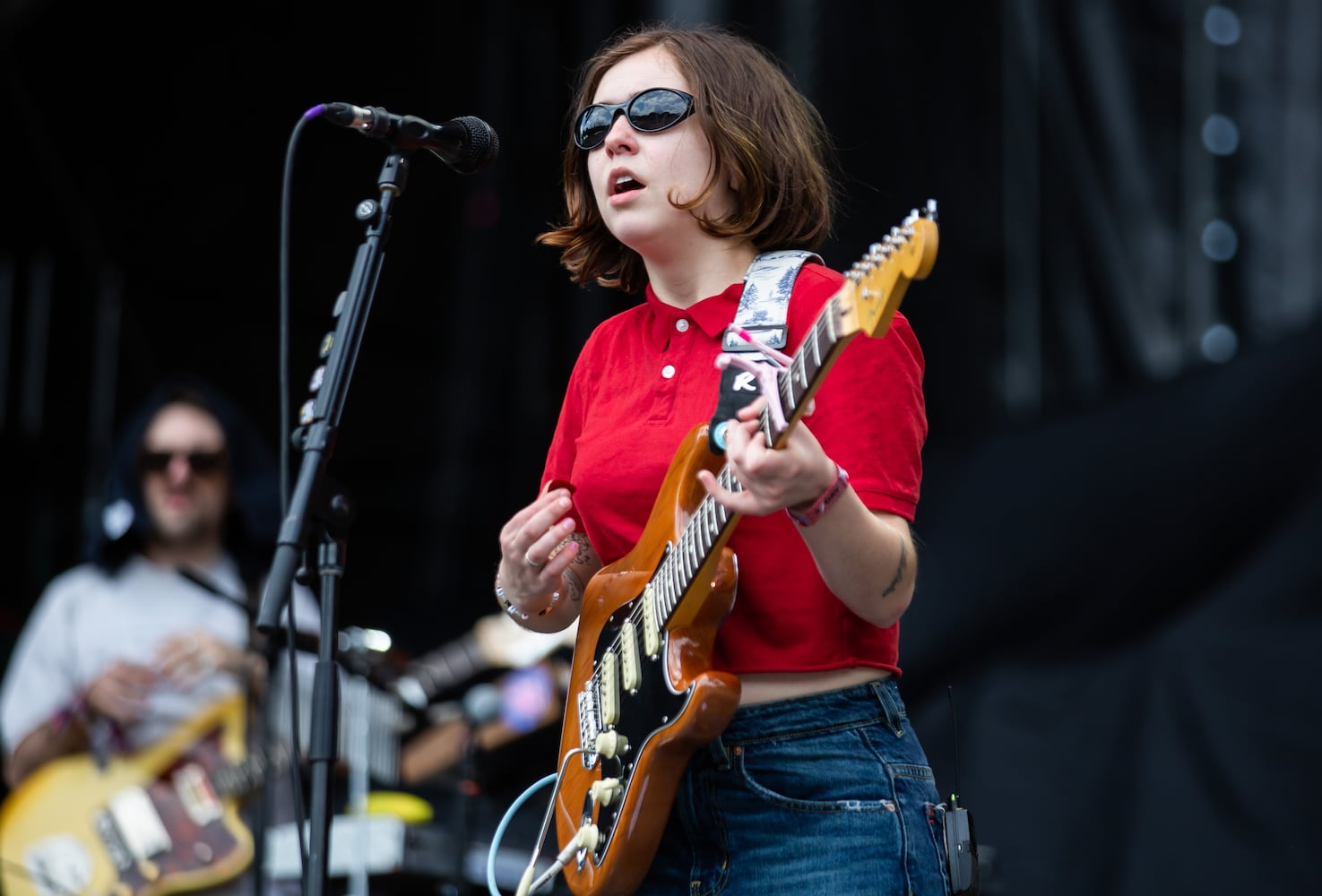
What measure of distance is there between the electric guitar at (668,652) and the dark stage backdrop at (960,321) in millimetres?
1965

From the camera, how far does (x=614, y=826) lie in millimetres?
1839

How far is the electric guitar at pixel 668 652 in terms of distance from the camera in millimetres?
1626

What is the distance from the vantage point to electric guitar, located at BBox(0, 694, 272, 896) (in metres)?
4.46

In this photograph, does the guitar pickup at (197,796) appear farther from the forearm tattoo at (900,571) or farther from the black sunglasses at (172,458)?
the forearm tattoo at (900,571)

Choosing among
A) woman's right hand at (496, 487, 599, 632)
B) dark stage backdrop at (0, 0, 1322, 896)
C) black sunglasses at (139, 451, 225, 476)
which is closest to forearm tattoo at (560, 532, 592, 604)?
woman's right hand at (496, 487, 599, 632)

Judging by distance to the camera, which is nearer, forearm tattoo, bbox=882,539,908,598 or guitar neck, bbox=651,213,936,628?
guitar neck, bbox=651,213,936,628

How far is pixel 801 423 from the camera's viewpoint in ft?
5.63

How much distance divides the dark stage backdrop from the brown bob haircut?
83.4 inches

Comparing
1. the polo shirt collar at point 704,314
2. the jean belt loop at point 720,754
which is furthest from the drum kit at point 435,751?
the polo shirt collar at point 704,314

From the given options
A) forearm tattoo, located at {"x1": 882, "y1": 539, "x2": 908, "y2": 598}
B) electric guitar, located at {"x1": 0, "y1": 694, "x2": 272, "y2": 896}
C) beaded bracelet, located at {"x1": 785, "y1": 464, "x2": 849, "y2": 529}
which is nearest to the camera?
beaded bracelet, located at {"x1": 785, "y1": 464, "x2": 849, "y2": 529}

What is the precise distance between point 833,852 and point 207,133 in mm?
6028

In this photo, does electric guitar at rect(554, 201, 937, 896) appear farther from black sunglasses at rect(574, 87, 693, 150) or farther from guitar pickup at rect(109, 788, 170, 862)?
guitar pickup at rect(109, 788, 170, 862)

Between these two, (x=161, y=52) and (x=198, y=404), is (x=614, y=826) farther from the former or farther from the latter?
(x=161, y=52)

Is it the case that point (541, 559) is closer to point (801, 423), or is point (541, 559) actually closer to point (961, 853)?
point (801, 423)
